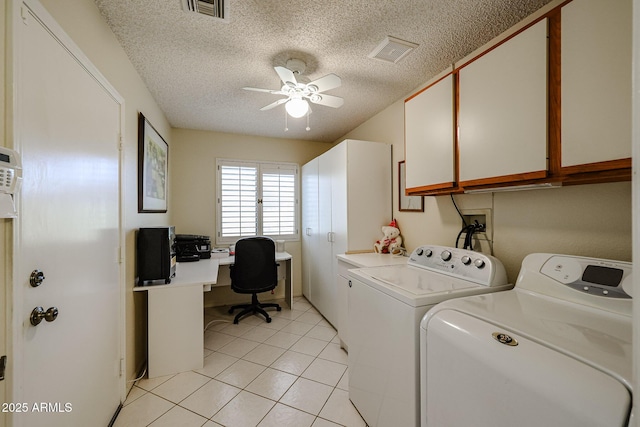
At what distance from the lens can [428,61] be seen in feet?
6.28

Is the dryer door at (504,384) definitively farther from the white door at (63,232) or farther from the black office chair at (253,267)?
the black office chair at (253,267)

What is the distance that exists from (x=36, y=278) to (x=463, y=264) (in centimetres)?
201

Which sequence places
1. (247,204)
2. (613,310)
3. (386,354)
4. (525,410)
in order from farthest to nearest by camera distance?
(247,204)
(386,354)
(613,310)
(525,410)

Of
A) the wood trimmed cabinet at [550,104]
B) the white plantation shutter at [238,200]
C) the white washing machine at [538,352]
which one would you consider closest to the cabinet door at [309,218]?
the white plantation shutter at [238,200]

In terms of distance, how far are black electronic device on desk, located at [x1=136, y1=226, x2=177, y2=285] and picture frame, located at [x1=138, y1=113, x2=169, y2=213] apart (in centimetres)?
Answer: 25

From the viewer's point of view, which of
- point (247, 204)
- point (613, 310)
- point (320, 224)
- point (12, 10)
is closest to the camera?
point (12, 10)

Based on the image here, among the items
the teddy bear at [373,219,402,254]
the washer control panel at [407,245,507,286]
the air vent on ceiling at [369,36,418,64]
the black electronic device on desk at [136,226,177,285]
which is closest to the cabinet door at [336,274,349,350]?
the teddy bear at [373,219,402,254]

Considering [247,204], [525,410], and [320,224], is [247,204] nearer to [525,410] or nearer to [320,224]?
[320,224]

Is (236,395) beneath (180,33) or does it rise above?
beneath

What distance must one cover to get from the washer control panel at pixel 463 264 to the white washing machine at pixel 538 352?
4.8 inches

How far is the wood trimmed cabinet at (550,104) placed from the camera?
0.92 meters

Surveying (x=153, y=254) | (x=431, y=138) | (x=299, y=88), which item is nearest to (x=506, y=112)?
(x=431, y=138)

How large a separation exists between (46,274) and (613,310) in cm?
218

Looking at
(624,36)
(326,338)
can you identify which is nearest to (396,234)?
(326,338)
